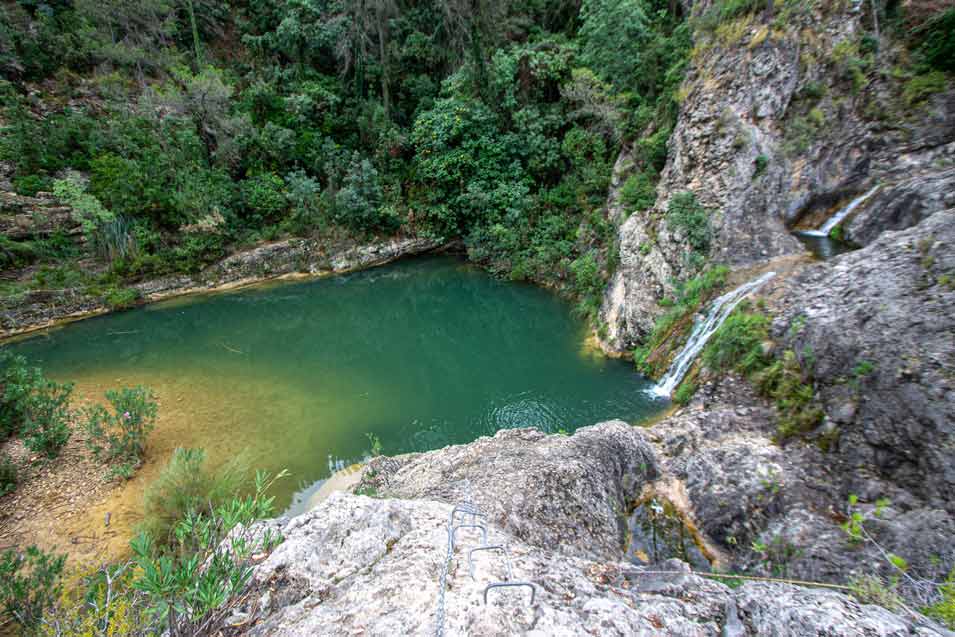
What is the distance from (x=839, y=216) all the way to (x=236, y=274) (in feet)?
65.2

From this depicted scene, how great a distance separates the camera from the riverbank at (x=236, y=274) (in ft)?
42.5

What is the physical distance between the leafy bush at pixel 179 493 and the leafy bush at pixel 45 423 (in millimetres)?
2769

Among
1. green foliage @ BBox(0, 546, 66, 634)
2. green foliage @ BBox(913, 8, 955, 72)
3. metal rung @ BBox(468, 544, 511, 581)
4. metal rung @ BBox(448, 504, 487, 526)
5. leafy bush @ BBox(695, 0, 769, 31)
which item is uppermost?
leafy bush @ BBox(695, 0, 769, 31)

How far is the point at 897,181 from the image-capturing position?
26.5ft

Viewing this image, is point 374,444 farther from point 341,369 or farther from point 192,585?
point 192,585

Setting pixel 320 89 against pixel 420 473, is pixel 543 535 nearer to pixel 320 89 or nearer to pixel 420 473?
pixel 420 473

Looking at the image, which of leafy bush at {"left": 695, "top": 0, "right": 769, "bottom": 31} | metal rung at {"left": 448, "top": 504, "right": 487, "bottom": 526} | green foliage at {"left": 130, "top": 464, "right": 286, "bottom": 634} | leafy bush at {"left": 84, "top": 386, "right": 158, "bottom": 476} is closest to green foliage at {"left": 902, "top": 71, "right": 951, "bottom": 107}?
leafy bush at {"left": 695, "top": 0, "right": 769, "bottom": 31}

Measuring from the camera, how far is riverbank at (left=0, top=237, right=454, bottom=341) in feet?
42.5

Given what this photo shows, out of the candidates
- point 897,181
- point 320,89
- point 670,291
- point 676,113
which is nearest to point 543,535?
point 670,291

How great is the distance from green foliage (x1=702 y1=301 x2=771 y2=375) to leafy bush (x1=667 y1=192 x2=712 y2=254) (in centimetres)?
272

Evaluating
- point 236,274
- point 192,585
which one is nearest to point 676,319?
point 192,585

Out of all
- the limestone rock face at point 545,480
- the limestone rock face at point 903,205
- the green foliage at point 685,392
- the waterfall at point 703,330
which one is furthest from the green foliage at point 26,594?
the limestone rock face at point 903,205

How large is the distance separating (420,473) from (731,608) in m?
3.68

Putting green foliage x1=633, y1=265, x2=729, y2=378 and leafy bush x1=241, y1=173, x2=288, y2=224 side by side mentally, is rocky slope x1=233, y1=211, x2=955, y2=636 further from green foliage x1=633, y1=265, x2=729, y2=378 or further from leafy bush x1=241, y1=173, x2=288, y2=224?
leafy bush x1=241, y1=173, x2=288, y2=224
